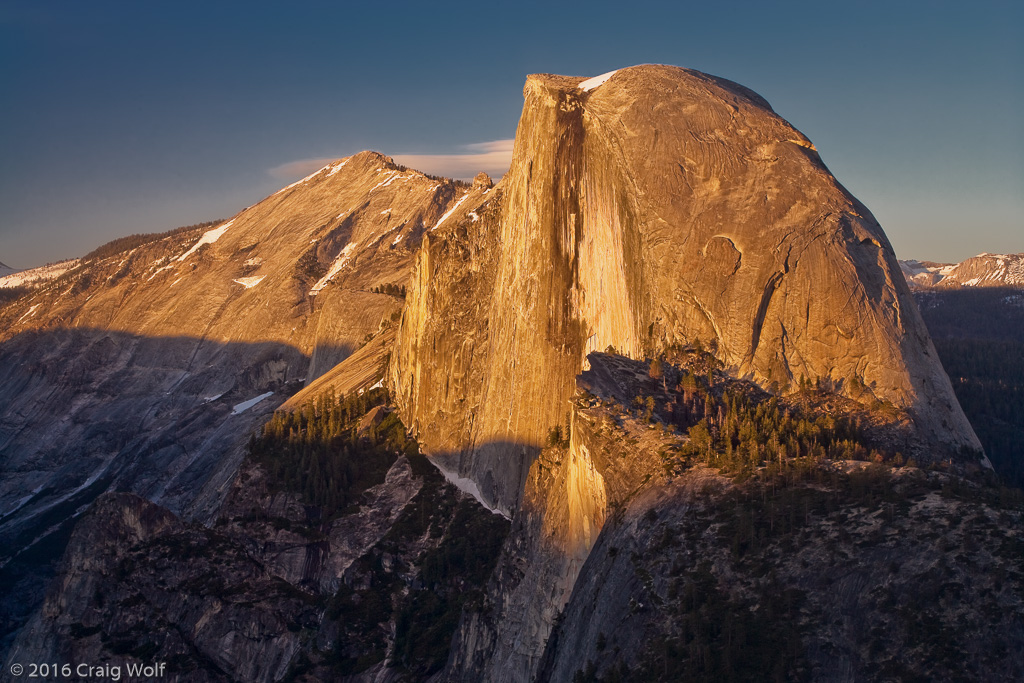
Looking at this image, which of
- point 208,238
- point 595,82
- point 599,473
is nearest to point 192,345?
point 208,238

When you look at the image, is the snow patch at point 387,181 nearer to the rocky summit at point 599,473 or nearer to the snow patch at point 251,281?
the snow patch at point 251,281

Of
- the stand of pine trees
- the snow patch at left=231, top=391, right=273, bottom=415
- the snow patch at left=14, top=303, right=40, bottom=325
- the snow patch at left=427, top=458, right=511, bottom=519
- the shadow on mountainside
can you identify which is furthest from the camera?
the snow patch at left=14, top=303, right=40, bottom=325

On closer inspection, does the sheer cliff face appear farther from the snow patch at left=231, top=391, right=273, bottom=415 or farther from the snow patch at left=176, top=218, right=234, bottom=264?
the snow patch at left=176, top=218, right=234, bottom=264

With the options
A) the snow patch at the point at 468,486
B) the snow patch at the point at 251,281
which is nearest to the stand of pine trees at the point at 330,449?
the snow patch at the point at 468,486

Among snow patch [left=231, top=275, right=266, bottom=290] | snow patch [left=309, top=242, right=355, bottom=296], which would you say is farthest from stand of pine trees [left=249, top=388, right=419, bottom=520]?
snow patch [left=231, top=275, right=266, bottom=290]

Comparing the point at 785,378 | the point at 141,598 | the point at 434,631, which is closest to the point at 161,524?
the point at 141,598

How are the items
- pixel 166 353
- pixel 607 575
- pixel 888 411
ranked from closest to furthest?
pixel 607 575 < pixel 888 411 < pixel 166 353

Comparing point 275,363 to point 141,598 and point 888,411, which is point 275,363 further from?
point 888,411
